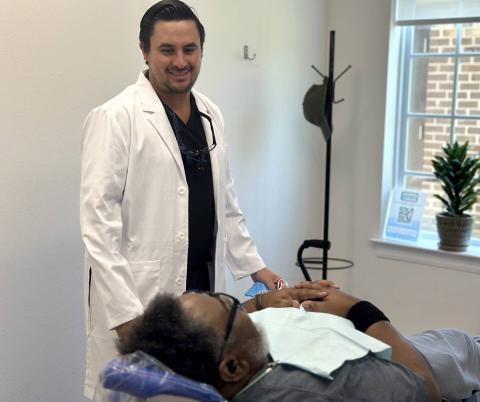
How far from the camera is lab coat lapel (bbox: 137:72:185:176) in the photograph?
1766 mm

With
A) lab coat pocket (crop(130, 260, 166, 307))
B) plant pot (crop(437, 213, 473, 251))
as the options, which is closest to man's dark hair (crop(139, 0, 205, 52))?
lab coat pocket (crop(130, 260, 166, 307))

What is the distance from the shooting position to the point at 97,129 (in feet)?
5.50

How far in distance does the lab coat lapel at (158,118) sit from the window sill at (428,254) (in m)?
1.87

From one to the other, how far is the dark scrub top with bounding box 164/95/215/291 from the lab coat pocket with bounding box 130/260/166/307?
14cm

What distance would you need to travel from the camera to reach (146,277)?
173 centimetres


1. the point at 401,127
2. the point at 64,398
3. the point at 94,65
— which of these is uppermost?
the point at 94,65

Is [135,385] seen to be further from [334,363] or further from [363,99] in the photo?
[363,99]

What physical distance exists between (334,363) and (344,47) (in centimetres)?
251

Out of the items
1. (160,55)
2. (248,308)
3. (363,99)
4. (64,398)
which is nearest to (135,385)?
(248,308)

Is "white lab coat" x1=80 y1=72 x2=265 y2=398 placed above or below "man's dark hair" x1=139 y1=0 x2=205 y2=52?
below

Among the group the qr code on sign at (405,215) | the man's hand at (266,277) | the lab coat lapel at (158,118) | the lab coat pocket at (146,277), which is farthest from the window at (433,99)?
the lab coat pocket at (146,277)

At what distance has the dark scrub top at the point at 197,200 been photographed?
72.3 inches

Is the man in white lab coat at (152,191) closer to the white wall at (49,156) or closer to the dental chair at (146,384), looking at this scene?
the white wall at (49,156)

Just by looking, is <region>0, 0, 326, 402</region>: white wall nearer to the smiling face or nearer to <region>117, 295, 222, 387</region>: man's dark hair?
the smiling face
